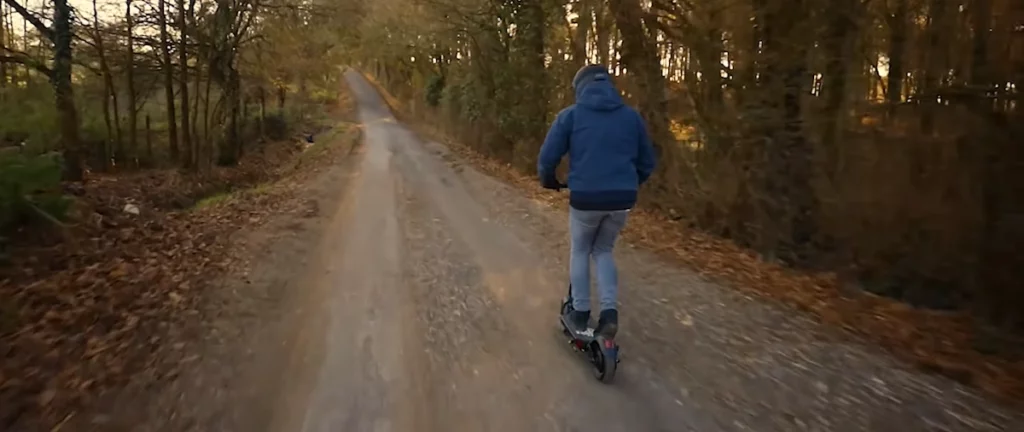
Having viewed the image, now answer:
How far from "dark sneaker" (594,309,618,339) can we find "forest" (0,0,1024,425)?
302 centimetres

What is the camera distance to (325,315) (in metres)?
6.64

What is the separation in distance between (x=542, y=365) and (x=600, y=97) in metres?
1.91

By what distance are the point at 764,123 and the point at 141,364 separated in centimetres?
783

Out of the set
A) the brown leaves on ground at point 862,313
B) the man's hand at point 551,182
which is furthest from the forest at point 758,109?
the man's hand at point 551,182

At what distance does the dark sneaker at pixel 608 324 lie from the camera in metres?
5.05

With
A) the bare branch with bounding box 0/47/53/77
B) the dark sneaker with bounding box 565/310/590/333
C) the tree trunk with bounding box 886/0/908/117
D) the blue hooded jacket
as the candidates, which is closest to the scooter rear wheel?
the dark sneaker with bounding box 565/310/590/333

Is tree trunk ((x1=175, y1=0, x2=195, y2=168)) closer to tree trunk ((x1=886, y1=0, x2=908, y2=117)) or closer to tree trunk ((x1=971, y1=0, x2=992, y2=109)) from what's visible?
tree trunk ((x1=886, y1=0, x2=908, y2=117))

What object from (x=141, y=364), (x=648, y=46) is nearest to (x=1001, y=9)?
(x=141, y=364)

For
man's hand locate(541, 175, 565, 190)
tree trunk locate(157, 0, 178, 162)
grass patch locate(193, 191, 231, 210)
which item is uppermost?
tree trunk locate(157, 0, 178, 162)

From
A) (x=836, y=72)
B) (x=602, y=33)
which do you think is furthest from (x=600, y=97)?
(x=602, y=33)

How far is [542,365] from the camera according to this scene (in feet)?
17.3

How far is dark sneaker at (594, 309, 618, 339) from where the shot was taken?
505 centimetres

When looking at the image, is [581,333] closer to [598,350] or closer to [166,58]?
[598,350]

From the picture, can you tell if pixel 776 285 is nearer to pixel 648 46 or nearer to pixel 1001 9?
pixel 1001 9
